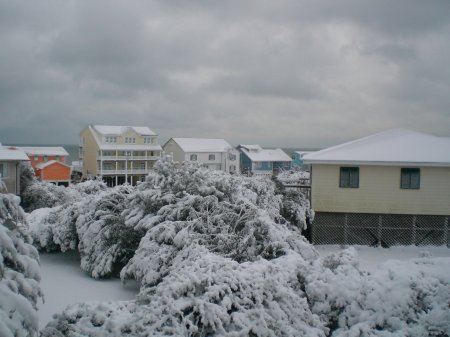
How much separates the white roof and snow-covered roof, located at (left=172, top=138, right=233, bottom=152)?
2849mm

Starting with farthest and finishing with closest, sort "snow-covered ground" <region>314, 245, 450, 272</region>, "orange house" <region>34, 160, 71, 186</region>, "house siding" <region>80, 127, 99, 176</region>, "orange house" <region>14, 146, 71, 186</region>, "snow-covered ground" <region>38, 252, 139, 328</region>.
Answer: "house siding" <region>80, 127, 99, 176</region>, "orange house" <region>14, 146, 71, 186</region>, "orange house" <region>34, 160, 71, 186</region>, "snow-covered ground" <region>314, 245, 450, 272</region>, "snow-covered ground" <region>38, 252, 139, 328</region>

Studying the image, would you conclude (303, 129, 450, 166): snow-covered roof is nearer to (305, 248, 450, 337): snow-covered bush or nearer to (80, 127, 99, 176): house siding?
(305, 248, 450, 337): snow-covered bush

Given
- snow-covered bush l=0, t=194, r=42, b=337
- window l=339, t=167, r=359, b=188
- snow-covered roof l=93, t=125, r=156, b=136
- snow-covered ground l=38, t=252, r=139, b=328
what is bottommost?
snow-covered ground l=38, t=252, r=139, b=328

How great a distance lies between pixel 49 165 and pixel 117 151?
904cm

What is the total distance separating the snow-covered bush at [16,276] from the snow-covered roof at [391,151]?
1328cm

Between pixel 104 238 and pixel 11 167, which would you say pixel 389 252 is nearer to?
pixel 104 238

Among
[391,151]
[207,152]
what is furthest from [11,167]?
[207,152]

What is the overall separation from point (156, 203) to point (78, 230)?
328cm

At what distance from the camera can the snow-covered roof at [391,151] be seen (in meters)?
17.0

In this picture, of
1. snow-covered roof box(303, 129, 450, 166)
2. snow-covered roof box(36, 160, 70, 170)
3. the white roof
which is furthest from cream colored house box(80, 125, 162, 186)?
snow-covered roof box(303, 129, 450, 166)

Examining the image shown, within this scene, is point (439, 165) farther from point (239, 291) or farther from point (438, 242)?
point (239, 291)

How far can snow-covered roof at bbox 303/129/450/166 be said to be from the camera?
17.0 meters

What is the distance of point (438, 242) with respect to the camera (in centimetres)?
1723

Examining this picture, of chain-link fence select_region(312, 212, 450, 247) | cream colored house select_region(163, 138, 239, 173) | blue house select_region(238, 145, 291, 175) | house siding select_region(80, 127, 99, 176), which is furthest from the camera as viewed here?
blue house select_region(238, 145, 291, 175)
